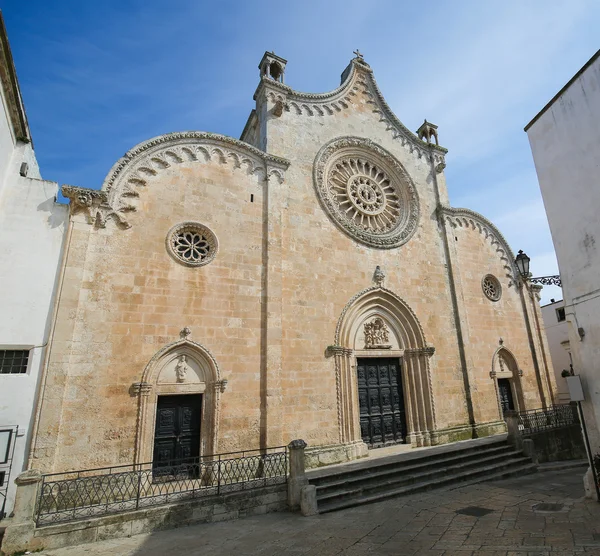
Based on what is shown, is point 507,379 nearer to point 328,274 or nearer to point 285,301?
point 328,274

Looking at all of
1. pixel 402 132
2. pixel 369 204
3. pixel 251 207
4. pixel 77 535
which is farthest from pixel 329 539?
pixel 402 132

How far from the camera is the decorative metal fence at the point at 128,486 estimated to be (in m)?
7.33

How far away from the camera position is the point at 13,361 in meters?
8.77

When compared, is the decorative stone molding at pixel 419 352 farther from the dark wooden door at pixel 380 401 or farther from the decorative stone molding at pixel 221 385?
the decorative stone molding at pixel 221 385

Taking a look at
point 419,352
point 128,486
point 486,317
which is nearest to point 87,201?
point 128,486

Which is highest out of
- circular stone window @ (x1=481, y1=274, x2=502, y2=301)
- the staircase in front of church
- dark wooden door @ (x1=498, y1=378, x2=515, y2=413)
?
circular stone window @ (x1=481, y1=274, x2=502, y2=301)

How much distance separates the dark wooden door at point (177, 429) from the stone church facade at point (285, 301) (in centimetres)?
4

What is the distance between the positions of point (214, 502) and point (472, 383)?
11249 mm

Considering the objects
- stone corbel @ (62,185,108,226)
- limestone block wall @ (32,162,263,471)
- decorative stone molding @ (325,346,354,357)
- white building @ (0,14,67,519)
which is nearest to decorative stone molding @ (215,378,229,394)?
limestone block wall @ (32,162,263,471)

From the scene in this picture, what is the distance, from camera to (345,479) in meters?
9.45

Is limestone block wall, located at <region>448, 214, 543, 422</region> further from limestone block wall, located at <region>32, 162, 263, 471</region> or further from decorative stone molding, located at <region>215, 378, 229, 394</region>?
decorative stone molding, located at <region>215, 378, 229, 394</region>

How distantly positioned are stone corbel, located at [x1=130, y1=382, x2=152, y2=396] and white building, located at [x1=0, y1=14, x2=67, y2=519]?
210 centimetres

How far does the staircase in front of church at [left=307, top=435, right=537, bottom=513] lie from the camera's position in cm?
897

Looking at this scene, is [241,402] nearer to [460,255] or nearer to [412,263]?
[412,263]
